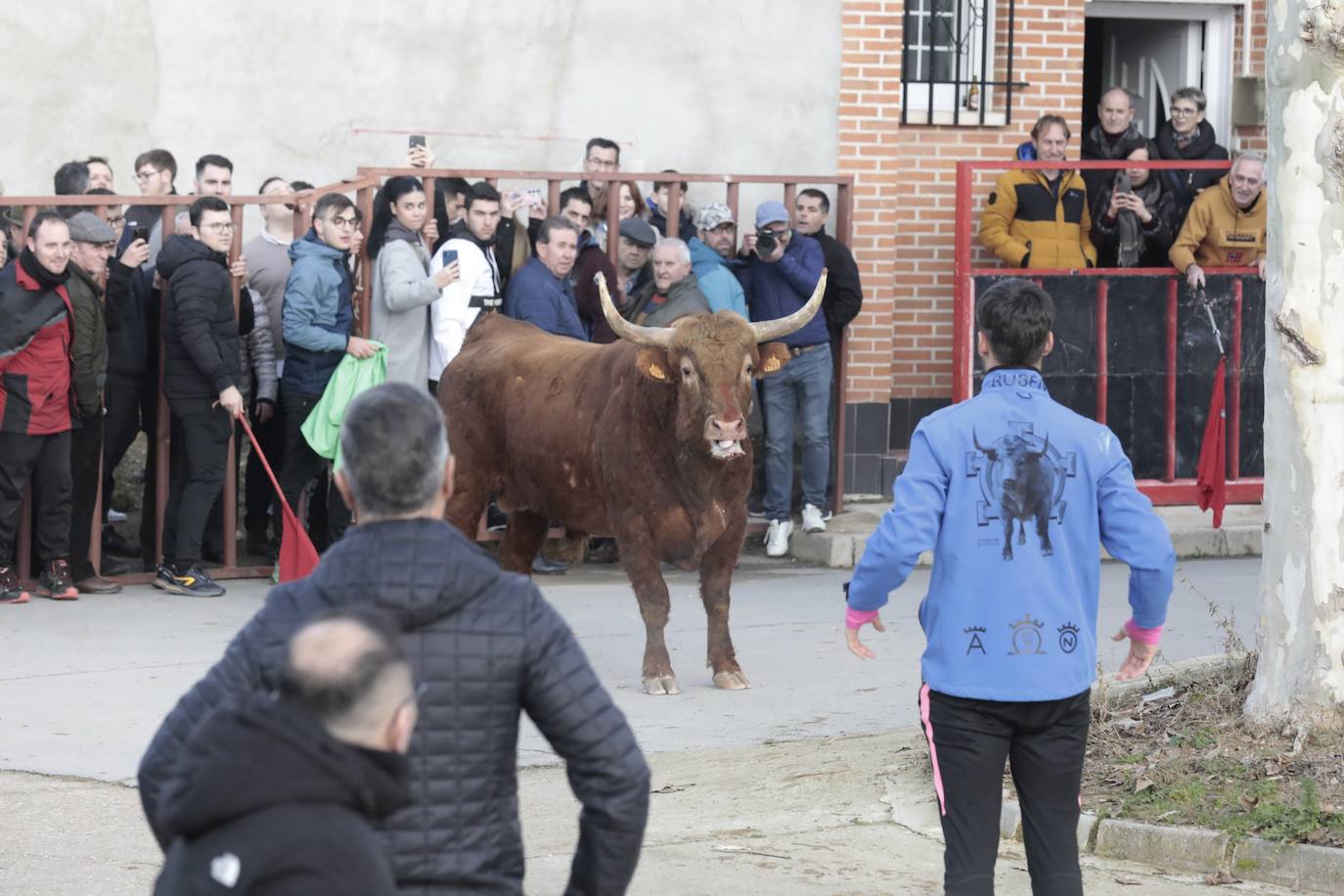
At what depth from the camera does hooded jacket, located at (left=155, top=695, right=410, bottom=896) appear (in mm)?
2594

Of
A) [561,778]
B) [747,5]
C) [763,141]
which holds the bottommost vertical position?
[561,778]

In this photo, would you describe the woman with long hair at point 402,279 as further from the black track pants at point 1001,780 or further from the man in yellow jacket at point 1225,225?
the black track pants at point 1001,780

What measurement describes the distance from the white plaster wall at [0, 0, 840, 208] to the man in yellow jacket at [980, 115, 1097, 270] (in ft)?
4.58

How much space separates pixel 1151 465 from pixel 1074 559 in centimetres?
789

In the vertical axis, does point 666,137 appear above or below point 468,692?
above

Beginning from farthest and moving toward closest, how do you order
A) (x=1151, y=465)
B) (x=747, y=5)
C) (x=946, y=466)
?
(x=747, y=5)
(x=1151, y=465)
(x=946, y=466)

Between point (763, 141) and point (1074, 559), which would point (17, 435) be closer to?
point (763, 141)

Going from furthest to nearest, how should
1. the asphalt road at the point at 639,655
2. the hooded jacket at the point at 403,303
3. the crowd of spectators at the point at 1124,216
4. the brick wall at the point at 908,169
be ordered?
the brick wall at the point at 908,169 < the crowd of spectators at the point at 1124,216 < the hooded jacket at the point at 403,303 < the asphalt road at the point at 639,655

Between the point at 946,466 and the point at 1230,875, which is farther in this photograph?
the point at 1230,875

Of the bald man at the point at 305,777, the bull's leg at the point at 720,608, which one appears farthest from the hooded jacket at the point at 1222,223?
the bald man at the point at 305,777

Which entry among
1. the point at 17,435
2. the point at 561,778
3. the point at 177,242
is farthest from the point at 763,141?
the point at 561,778

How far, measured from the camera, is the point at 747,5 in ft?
43.0

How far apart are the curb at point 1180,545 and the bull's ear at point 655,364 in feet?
11.6

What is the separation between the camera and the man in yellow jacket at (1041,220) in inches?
477
